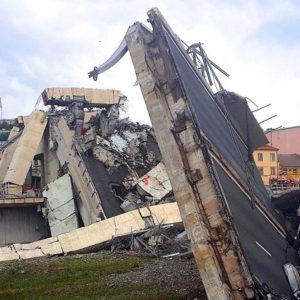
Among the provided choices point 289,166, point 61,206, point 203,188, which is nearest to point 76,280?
point 203,188

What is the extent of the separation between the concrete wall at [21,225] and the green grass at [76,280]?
936cm

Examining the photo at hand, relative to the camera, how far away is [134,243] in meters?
15.6

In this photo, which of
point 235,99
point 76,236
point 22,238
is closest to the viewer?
point 235,99

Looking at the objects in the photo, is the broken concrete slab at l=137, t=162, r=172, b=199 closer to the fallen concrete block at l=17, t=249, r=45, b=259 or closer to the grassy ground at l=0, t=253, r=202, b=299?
the fallen concrete block at l=17, t=249, r=45, b=259

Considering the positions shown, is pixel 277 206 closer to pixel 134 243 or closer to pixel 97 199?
pixel 134 243

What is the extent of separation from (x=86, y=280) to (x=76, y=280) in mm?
296

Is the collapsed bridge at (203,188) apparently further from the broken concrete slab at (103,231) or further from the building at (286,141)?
the building at (286,141)

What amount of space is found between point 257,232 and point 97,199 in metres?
13.6

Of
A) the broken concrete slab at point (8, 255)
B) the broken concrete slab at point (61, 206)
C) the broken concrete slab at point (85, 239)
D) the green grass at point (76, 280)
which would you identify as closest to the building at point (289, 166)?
the broken concrete slab at point (61, 206)

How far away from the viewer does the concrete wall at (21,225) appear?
75.9 ft

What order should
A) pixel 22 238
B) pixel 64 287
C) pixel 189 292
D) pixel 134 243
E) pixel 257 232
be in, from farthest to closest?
pixel 22 238 → pixel 134 243 → pixel 64 287 → pixel 189 292 → pixel 257 232

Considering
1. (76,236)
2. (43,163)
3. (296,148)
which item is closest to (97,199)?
(76,236)

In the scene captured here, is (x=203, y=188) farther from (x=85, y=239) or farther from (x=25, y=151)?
(x=25, y=151)

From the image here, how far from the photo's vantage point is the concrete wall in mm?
23125
